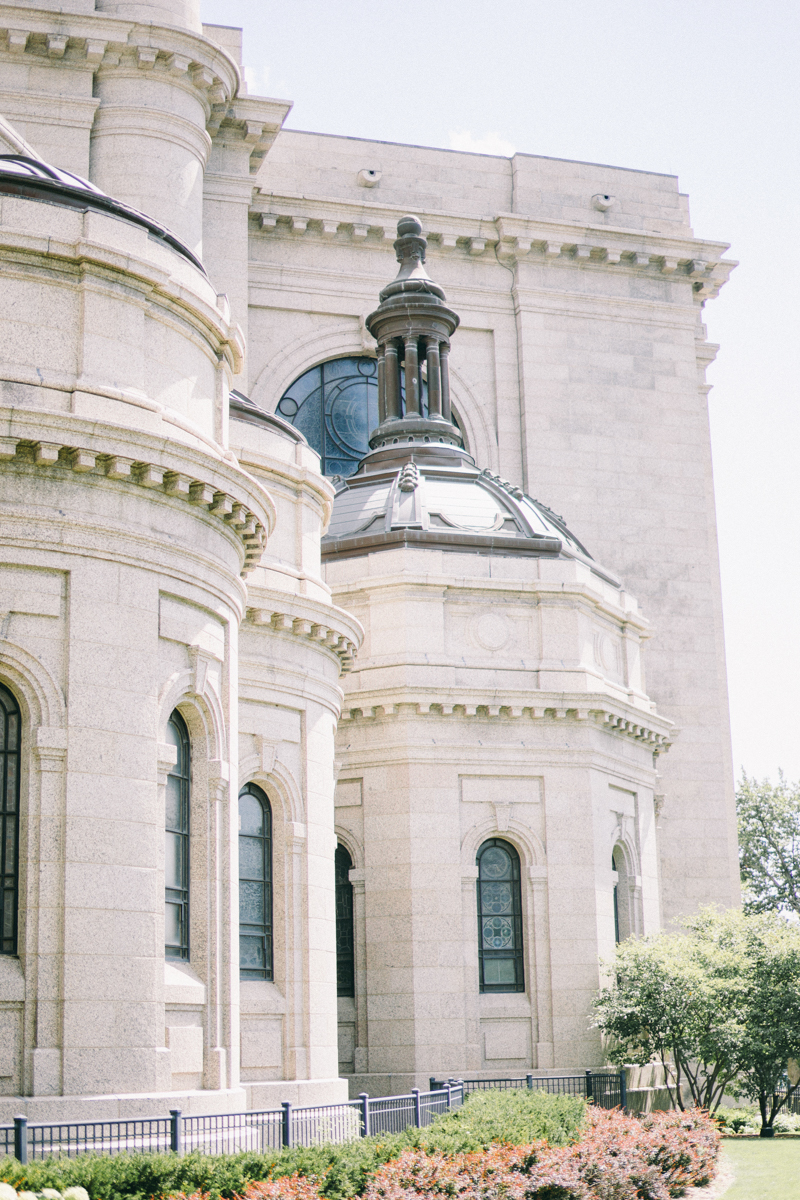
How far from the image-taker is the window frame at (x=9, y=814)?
19469mm

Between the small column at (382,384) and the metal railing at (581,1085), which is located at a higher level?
the small column at (382,384)

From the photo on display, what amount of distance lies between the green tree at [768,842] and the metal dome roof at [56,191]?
61142 millimetres

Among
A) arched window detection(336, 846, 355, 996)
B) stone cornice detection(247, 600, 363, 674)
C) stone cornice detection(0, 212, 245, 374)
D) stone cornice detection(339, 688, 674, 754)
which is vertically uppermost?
stone cornice detection(0, 212, 245, 374)

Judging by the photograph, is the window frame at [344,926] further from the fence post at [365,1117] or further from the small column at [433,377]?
the small column at [433,377]

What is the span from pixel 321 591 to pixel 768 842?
179 feet

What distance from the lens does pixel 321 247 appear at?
49.7 metres

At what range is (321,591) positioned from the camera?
29922mm

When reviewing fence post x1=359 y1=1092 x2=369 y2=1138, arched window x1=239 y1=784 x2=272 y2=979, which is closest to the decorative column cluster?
arched window x1=239 y1=784 x2=272 y2=979

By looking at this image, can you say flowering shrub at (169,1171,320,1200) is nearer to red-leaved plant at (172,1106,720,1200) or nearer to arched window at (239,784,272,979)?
red-leaved plant at (172,1106,720,1200)

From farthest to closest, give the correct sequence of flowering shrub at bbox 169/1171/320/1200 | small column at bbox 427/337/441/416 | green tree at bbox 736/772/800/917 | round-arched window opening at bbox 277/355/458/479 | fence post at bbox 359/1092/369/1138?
green tree at bbox 736/772/800/917 < round-arched window opening at bbox 277/355/458/479 < small column at bbox 427/337/441/416 < fence post at bbox 359/1092/369/1138 < flowering shrub at bbox 169/1171/320/1200

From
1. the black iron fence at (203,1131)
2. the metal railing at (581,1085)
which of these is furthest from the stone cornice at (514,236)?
the black iron fence at (203,1131)

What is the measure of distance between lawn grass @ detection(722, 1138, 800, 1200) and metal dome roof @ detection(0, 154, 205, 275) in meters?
16.7

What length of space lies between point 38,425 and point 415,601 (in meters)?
17.8

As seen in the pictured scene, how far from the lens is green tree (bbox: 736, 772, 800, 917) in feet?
259
